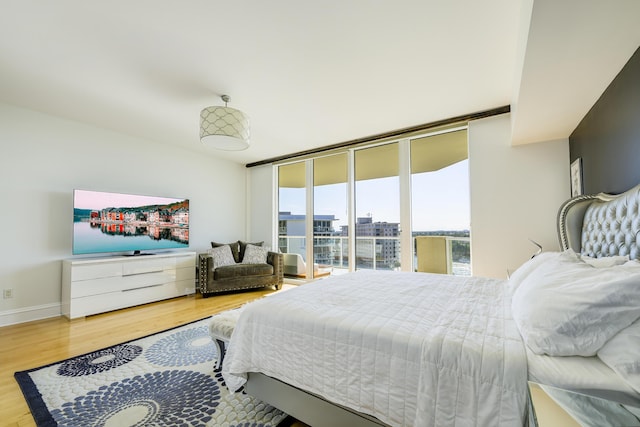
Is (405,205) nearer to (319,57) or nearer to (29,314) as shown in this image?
(319,57)

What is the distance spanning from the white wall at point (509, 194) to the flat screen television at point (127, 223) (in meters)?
4.61

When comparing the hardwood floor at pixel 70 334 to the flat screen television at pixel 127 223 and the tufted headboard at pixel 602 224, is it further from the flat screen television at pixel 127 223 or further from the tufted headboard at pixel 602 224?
the tufted headboard at pixel 602 224

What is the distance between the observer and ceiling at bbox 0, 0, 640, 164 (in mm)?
1688

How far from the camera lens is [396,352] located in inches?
43.4

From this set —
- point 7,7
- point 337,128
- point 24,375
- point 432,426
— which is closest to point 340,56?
point 337,128

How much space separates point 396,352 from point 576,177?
9.75 ft

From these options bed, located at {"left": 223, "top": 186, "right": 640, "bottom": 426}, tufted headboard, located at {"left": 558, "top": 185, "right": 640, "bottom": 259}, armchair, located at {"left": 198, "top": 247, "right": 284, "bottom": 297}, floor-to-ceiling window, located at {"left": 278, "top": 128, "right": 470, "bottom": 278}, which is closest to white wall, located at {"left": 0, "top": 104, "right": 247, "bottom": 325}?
armchair, located at {"left": 198, "top": 247, "right": 284, "bottom": 297}

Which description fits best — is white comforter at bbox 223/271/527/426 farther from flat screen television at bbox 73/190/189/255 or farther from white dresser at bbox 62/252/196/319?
flat screen television at bbox 73/190/189/255

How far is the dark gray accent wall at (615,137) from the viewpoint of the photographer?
61.8 inches

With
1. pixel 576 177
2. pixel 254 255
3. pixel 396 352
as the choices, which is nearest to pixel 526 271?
pixel 396 352

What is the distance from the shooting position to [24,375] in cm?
198

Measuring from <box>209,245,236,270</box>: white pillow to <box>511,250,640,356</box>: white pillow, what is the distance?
4.22 meters

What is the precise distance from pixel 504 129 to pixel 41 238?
19.8 ft

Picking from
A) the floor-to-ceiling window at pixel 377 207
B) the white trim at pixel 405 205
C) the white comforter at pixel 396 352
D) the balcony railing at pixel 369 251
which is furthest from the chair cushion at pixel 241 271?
the white comforter at pixel 396 352
